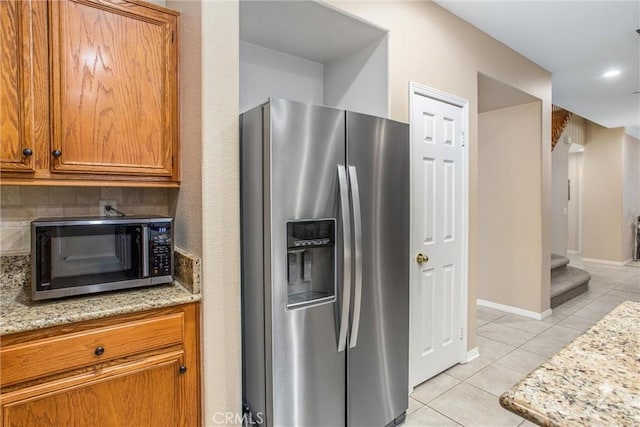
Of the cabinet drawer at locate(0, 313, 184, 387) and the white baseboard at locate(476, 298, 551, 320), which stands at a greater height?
the cabinet drawer at locate(0, 313, 184, 387)

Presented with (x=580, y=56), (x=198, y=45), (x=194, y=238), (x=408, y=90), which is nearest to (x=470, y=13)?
(x=408, y=90)

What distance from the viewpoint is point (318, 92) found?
2680mm

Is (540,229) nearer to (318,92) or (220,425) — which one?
(318,92)

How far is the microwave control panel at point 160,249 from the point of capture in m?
1.57

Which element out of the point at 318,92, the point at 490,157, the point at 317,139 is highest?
the point at 318,92

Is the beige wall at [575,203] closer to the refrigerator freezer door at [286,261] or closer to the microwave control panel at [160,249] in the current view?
the refrigerator freezer door at [286,261]

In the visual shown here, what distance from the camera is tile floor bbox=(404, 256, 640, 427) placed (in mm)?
2182

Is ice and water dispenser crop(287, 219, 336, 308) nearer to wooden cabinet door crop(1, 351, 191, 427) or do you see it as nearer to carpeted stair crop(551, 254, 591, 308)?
wooden cabinet door crop(1, 351, 191, 427)

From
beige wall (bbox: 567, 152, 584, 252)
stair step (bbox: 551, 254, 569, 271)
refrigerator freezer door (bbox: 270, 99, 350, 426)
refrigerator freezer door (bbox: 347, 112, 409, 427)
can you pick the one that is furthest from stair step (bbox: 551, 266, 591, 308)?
refrigerator freezer door (bbox: 270, 99, 350, 426)

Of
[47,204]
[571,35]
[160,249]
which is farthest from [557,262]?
[47,204]

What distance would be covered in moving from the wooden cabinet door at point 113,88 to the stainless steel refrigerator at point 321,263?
1.43ft

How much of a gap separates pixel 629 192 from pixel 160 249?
907 centimetres

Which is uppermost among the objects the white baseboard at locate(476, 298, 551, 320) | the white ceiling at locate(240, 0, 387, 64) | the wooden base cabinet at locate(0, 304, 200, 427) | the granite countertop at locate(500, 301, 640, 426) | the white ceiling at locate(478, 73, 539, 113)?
the white ceiling at locate(478, 73, 539, 113)

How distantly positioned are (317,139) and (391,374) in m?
1.35
